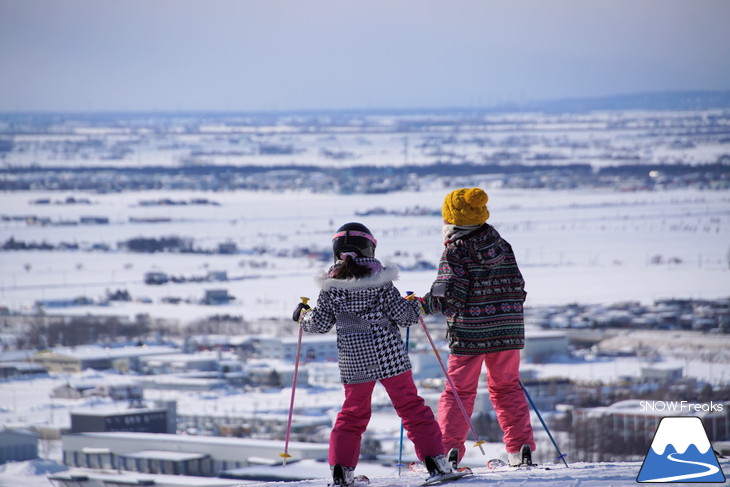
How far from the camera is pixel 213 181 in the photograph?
4091 centimetres

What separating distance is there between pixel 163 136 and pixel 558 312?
52225 millimetres

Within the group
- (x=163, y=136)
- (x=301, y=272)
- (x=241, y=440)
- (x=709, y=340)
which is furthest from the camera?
(x=163, y=136)

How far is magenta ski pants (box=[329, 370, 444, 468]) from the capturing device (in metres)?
2.49

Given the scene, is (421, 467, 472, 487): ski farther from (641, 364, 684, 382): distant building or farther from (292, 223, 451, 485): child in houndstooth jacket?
(641, 364, 684, 382): distant building

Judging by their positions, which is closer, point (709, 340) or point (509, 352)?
point (509, 352)

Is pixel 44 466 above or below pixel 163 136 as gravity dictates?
below

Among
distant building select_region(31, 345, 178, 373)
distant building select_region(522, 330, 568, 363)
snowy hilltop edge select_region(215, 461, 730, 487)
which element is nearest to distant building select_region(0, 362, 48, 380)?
distant building select_region(31, 345, 178, 373)

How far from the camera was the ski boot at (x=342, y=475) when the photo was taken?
2.49m

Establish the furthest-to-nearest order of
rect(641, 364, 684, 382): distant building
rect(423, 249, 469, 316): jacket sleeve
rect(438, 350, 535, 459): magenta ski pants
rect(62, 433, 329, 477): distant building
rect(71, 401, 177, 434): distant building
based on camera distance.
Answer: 1. rect(641, 364, 684, 382): distant building
2. rect(71, 401, 177, 434): distant building
3. rect(62, 433, 329, 477): distant building
4. rect(438, 350, 535, 459): magenta ski pants
5. rect(423, 249, 469, 316): jacket sleeve

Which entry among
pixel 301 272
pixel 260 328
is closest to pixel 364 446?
pixel 260 328

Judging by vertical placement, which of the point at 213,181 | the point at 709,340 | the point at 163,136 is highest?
the point at 163,136

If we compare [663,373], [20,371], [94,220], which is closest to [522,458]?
[663,373]

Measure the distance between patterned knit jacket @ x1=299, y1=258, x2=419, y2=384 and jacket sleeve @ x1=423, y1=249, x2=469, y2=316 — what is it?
14 cm

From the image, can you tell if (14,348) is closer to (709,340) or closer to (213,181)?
(709,340)
